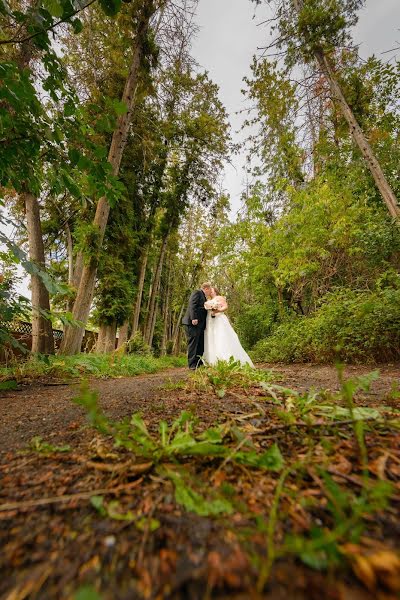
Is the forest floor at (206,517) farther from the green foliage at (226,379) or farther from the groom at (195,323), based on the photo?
the groom at (195,323)

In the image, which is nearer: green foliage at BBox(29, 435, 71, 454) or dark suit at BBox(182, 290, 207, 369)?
green foliage at BBox(29, 435, 71, 454)

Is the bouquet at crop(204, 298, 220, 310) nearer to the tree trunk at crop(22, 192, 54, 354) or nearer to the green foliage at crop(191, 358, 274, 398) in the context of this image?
the green foliage at crop(191, 358, 274, 398)

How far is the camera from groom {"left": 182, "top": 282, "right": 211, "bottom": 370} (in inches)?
211

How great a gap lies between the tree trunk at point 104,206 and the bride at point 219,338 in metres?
3.24

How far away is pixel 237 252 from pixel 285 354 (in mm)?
5607

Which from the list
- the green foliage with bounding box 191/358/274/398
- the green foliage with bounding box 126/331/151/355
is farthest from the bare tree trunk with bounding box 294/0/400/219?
the green foliage with bounding box 126/331/151/355

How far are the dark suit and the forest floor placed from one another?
13.9ft

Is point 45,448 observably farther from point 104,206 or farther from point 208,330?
point 104,206

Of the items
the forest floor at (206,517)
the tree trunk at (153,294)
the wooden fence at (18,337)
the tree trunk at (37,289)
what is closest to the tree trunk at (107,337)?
the wooden fence at (18,337)

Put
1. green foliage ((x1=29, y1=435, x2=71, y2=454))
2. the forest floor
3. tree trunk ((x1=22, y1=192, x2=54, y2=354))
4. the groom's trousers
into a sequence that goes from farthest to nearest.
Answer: tree trunk ((x1=22, y1=192, x2=54, y2=354)) → the groom's trousers → green foliage ((x1=29, y1=435, x2=71, y2=454)) → the forest floor

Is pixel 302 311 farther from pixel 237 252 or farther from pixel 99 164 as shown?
pixel 99 164

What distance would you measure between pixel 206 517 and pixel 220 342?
461cm

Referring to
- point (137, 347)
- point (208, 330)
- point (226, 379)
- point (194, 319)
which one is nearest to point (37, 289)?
point (194, 319)

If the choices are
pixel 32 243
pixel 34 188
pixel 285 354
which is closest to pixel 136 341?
pixel 32 243
